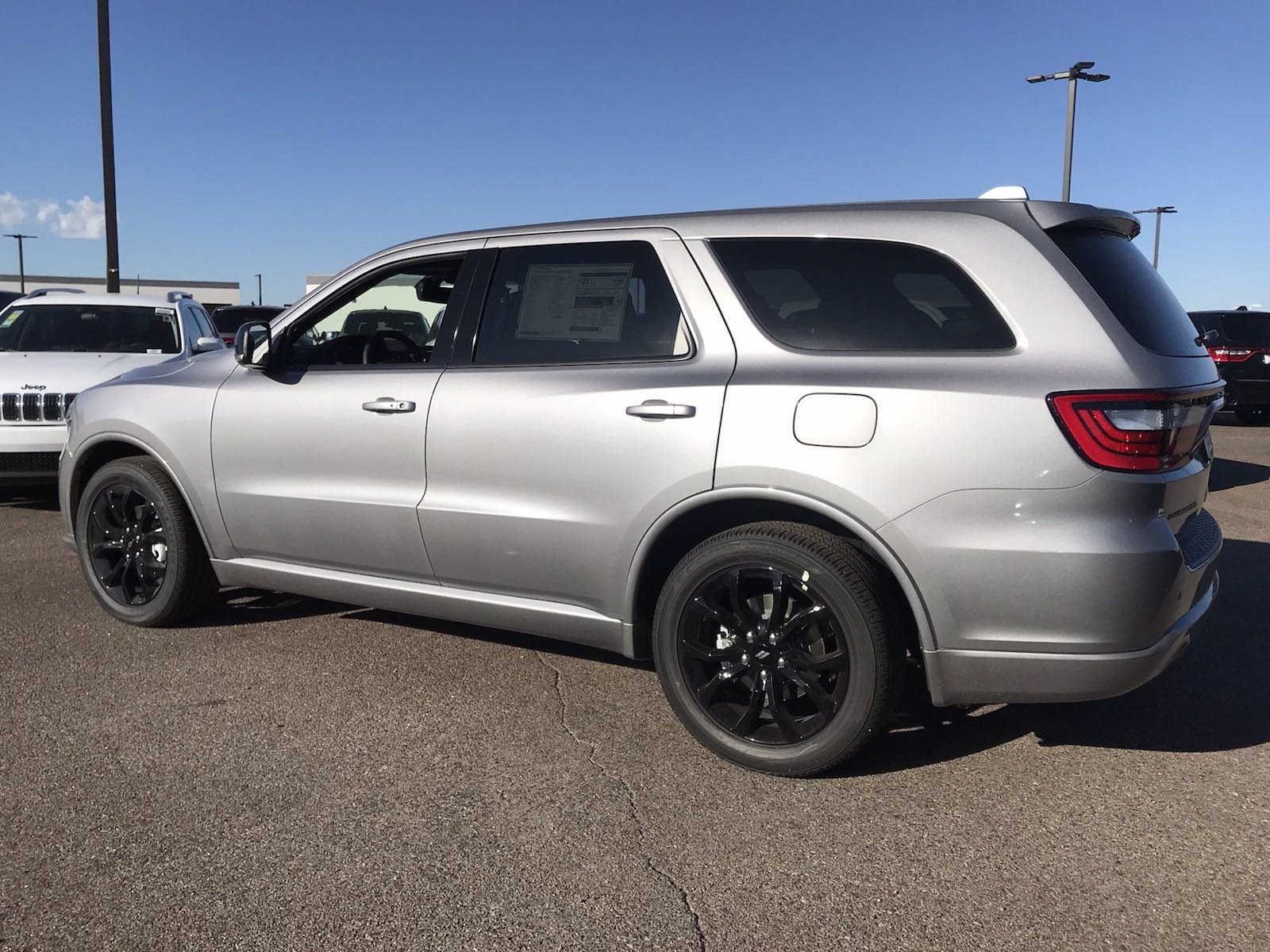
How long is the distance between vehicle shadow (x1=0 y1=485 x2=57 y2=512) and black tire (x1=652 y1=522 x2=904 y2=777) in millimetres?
6296

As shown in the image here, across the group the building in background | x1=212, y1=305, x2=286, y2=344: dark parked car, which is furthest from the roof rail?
the building in background

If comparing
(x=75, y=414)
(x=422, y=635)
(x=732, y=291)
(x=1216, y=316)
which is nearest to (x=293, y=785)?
(x=422, y=635)

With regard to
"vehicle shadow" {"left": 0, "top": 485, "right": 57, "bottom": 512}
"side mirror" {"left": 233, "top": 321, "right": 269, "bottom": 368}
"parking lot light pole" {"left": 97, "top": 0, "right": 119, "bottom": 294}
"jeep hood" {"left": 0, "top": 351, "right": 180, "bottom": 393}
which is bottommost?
"vehicle shadow" {"left": 0, "top": 485, "right": 57, "bottom": 512}

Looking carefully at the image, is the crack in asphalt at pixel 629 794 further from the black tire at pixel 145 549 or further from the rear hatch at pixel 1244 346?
the rear hatch at pixel 1244 346

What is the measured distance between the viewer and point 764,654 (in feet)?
11.0

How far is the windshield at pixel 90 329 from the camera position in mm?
8531

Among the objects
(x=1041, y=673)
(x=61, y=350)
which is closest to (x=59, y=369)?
(x=61, y=350)

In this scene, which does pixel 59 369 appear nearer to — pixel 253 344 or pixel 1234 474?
pixel 253 344

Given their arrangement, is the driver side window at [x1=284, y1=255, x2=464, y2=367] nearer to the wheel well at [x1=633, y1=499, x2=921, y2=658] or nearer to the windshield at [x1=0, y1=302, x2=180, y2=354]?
the wheel well at [x1=633, y1=499, x2=921, y2=658]

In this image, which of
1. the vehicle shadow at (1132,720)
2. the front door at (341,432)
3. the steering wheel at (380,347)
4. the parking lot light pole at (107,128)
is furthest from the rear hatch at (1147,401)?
the parking lot light pole at (107,128)

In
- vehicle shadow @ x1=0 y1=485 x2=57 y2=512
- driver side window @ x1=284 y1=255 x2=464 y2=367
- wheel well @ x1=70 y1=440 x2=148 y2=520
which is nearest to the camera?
driver side window @ x1=284 y1=255 x2=464 y2=367

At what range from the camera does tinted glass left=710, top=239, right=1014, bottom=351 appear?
124 inches

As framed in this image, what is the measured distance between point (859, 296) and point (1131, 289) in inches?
32.5

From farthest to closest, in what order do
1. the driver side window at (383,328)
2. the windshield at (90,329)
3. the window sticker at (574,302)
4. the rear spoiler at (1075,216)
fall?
the windshield at (90,329) → the driver side window at (383,328) → the window sticker at (574,302) → the rear spoiler at (1075,216)
